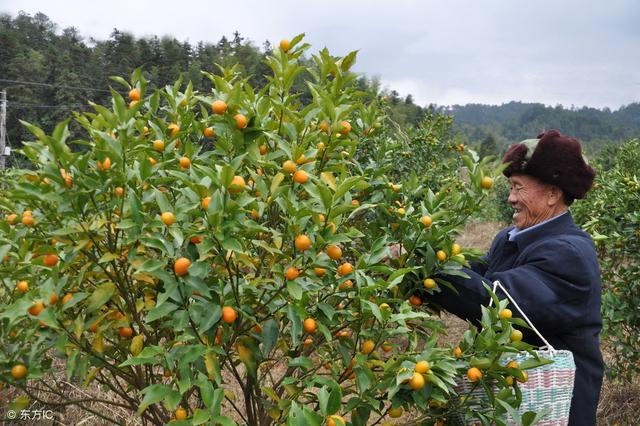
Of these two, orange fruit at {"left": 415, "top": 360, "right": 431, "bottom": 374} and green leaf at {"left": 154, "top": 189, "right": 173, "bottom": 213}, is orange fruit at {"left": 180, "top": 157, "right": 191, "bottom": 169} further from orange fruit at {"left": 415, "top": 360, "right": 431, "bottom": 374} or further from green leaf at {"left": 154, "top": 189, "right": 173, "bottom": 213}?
orange fruit at {"left": 415, "top": 360, "right": 431, "bottom": 374}

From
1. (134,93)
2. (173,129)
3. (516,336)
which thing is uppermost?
(134,93)

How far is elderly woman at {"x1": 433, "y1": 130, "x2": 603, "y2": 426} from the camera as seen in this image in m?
1.82

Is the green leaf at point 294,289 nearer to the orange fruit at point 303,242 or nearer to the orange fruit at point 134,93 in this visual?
the orange fruit at point 303,242

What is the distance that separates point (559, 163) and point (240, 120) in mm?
1289

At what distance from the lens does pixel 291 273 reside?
130 cm

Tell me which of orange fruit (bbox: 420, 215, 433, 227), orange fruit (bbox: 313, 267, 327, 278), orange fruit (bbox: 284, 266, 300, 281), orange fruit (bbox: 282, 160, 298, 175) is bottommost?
orange fruit (bbox: 313, 267, 327, 278)

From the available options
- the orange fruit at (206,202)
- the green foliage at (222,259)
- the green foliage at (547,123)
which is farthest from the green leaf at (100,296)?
the green foliage at (547,123)

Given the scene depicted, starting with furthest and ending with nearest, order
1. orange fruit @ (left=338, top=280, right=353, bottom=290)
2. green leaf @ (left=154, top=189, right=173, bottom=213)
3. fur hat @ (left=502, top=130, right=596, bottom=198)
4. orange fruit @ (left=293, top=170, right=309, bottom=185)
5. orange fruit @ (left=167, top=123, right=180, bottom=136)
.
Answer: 1. fur hat @ (left=502, top=130, right=596, bottom=198)
2. orange fruit @ (left=167, top=123, right=180, bottom=136)
3. orange fruit @ (left=338, top=280, right=353, bottom=290)
4. orange fruit @ (left=293, top=170, right=309, bottom=185)
5. green leaf @ (left=154, top=189, right=173, bottom=213)

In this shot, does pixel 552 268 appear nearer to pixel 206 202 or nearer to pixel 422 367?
pixel 422 367

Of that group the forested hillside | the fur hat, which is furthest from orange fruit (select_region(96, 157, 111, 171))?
the forested hillside

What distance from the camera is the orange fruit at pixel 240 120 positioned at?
4.70ft

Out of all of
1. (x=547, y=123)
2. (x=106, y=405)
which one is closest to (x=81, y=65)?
(x=106, y=405)

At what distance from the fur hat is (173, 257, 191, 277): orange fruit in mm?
1340

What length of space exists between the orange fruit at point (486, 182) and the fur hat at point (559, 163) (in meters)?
0.36
